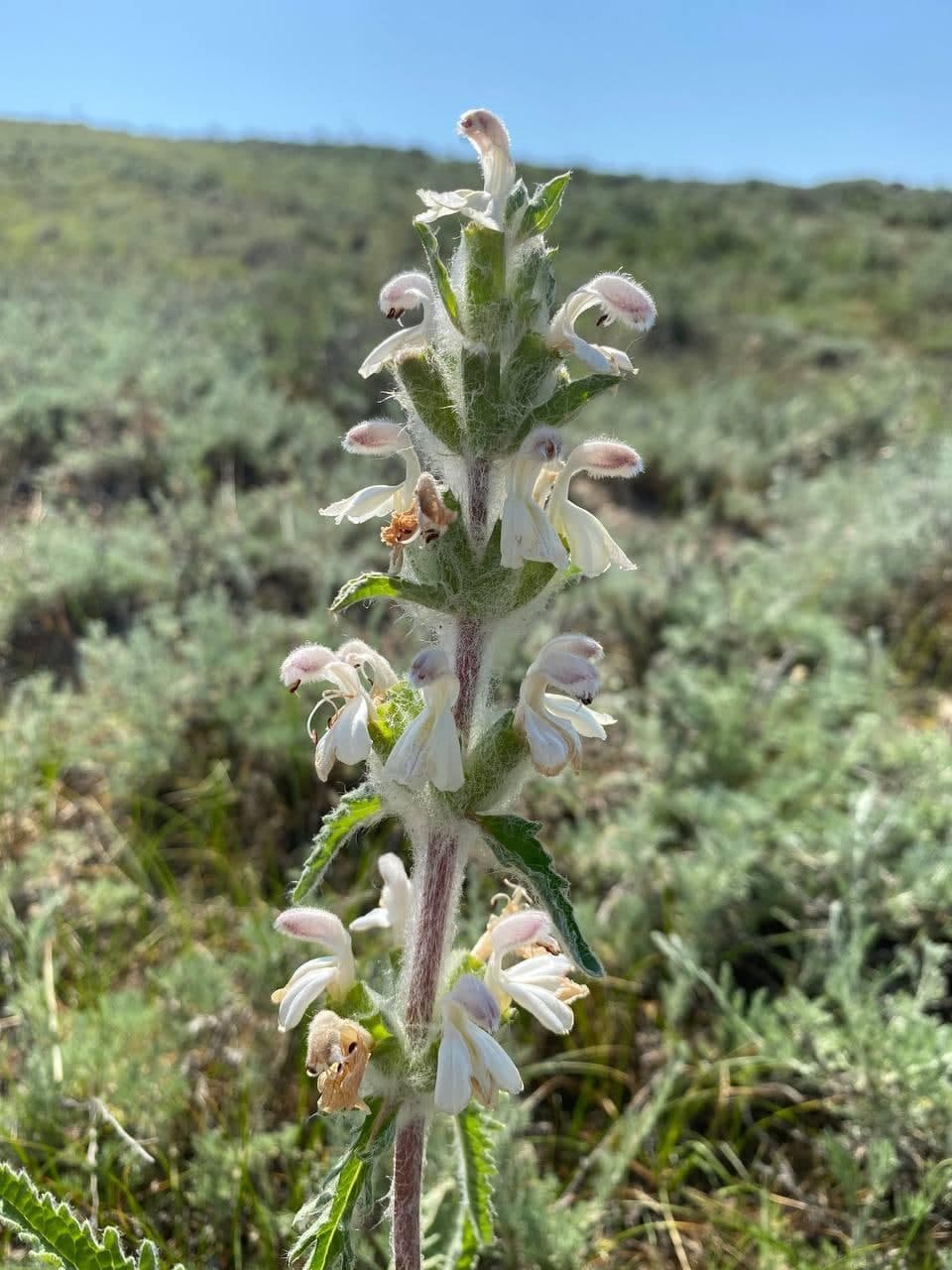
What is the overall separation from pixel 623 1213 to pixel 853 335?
13.4m

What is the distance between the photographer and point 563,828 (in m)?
3.34

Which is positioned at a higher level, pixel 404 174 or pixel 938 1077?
pixel 404 174

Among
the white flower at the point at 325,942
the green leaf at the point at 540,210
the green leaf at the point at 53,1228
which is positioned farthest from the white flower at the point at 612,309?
the green leaf at the point at 53,1228

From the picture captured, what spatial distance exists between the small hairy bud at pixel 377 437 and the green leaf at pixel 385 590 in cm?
30

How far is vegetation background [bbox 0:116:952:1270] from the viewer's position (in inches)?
85.8

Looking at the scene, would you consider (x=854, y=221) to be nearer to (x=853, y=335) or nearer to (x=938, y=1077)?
(x=853, y=335)

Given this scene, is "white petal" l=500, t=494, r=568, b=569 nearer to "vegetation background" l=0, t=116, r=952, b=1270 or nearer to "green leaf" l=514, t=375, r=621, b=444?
"green leaf" l=514, t=375, r=621, b=444

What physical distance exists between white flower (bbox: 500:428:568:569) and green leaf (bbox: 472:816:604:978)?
40 cm

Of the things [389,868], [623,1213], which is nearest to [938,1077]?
[623,1213]

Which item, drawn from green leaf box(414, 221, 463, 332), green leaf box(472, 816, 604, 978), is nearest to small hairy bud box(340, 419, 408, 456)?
green leaf box(414, 221, 463, 332)

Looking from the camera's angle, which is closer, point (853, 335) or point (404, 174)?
point (853, 335)

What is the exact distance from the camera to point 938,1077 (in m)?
2.16

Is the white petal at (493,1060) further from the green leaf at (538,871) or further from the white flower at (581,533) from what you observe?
the white flower at (581,533)

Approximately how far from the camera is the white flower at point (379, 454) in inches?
62.7
